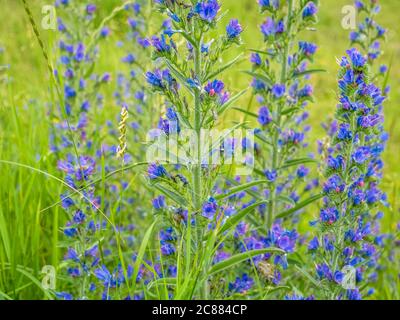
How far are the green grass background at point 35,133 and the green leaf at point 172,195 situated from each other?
2.07 ft

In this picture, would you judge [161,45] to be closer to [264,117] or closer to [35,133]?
[264,117]

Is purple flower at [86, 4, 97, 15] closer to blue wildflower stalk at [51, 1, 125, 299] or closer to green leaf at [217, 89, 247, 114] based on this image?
blue wildflower stalk at [51, 1, 125, 299]

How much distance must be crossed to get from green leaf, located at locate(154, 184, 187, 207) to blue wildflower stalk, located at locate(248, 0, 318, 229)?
2.29 ft

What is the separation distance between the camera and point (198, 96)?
225 cm

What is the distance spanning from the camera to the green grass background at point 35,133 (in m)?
2.82

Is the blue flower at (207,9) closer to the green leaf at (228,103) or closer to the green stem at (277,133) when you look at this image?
the green leaf at (228,103)

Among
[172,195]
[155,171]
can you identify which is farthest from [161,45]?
[172,195]

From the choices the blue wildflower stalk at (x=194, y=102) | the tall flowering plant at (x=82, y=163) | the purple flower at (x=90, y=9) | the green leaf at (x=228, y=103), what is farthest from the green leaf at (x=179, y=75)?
the purple flower at (x=90, y=9)

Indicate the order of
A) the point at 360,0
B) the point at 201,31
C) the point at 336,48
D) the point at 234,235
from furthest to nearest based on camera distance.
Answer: the point at 336,48, the point at 360,0, the point at 234,235, the point at 201,31

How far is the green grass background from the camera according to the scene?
9.27ft
